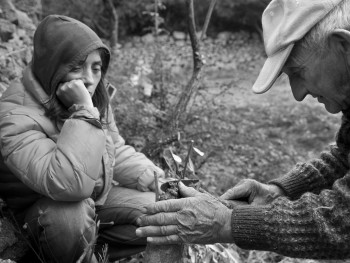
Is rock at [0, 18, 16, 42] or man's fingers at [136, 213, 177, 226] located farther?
rock at [0, 18, 16, 42]

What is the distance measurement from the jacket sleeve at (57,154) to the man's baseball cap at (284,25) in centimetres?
100

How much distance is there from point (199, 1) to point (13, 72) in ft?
25.8

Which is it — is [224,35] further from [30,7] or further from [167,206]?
[167,206]

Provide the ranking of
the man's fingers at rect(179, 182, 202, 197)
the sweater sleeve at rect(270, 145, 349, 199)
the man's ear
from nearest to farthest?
the man's ear < the man's fingers at rect(179, 182, 202, 197) < the sweater sleeve at rect(270, 145, 349, 199)

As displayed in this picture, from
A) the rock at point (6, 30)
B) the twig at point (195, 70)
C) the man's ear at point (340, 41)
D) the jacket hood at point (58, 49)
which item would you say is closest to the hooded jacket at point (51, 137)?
the jacket hood at point (58, 49)

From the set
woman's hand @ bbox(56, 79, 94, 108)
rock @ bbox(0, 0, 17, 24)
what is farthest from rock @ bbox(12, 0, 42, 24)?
woman's hand @ bbox(56, 79, 94, 108)

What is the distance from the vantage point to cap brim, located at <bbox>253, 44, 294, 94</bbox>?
2.29 metres

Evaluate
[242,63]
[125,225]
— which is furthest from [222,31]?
[125,225]

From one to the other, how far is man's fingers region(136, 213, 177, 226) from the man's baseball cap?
0.68m

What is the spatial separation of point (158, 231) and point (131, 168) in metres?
1.30

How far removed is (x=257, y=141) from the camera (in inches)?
265

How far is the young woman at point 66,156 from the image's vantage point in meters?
2.78

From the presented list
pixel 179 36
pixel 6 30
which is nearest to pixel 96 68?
pixel 6 30

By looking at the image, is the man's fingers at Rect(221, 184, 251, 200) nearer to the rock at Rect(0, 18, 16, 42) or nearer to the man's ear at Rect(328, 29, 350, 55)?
the man's ear at Rect(328, 29, 350, 55)
